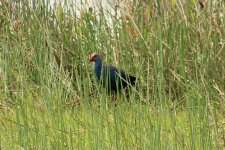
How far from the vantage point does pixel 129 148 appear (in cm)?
314

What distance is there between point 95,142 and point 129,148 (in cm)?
19

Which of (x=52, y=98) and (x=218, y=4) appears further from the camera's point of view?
(x=218, y=4)

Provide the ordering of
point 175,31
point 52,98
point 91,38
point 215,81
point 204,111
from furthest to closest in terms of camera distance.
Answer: point 91,38, point 175,31, point 215,81, point 52,98, point 204,111

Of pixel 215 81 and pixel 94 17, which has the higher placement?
pixel 94 17

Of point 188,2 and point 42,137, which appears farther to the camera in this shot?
point 188,2

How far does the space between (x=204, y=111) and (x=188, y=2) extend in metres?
2.80

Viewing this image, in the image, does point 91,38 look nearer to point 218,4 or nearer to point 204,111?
point 218,4

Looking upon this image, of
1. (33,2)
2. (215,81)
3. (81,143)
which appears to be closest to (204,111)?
(81,143)

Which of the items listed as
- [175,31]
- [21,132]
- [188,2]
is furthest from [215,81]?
[21,132]

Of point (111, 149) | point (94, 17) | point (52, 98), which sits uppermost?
point (94, 17)

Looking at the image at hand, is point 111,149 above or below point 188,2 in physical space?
below

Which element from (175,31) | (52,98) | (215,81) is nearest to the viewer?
(52,98)

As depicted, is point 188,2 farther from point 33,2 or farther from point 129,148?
point 129,148

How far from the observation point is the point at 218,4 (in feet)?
17.4
